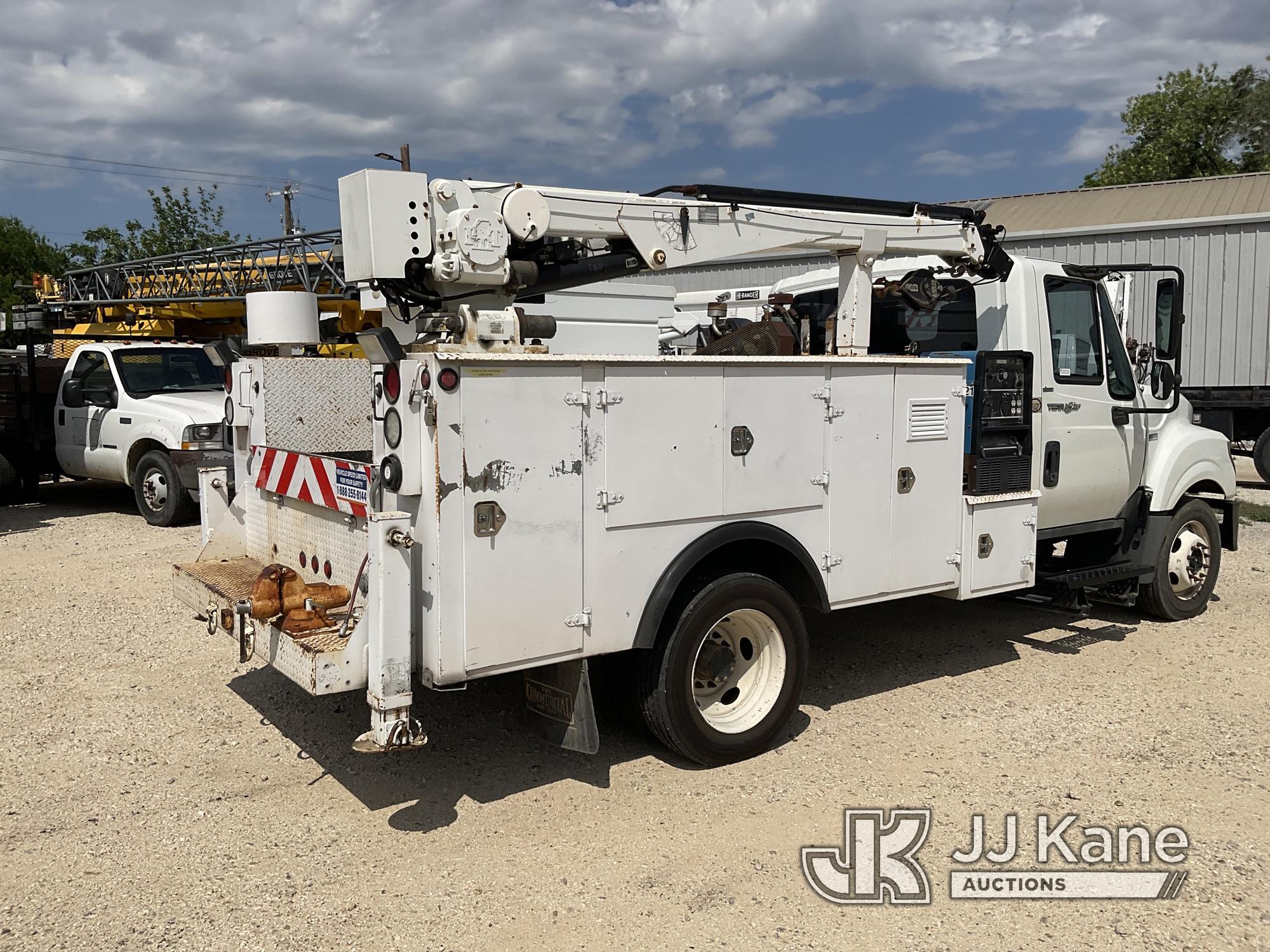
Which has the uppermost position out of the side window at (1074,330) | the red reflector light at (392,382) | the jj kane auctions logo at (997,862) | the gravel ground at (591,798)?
the side window at (1074,330)

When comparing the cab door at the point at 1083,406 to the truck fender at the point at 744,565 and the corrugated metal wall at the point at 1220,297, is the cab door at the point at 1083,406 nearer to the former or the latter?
the truck fender at the point at 744,565

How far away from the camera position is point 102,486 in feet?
49.7

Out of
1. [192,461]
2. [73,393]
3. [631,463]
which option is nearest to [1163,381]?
[631,463]

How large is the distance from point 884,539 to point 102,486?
13.6m

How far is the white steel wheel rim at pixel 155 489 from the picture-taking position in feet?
35.9

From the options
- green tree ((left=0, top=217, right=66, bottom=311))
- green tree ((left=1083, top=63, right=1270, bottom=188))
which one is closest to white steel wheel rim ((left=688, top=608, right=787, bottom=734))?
green tree ((left=1083, top=63, right=1270, bottom=188))

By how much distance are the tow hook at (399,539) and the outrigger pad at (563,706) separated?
2.95ft

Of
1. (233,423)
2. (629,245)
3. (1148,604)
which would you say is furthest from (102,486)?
(1148,604)

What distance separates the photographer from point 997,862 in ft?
12.8

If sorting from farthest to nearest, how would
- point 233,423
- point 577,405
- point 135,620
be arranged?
point 135,620
point 233,423
point 577,405

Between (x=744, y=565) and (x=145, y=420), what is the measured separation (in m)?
8.55

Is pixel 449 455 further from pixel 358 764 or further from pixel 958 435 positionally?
pixel 958 435

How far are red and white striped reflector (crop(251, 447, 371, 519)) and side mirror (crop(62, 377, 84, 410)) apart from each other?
8.24 metres

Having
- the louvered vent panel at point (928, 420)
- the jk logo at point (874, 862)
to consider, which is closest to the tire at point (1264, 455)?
the louvered vent panel at point (928, 420)
